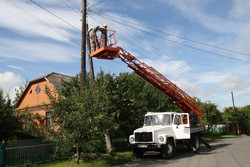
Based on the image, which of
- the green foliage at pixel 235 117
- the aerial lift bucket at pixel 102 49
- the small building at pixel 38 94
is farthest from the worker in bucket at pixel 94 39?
the green foliage at pixel 235 117

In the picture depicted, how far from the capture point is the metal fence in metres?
9.48

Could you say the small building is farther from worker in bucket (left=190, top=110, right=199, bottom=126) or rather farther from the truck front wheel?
worker in bucket (left=190, top=110, right=199, bottom=126)

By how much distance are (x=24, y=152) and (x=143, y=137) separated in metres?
6.05

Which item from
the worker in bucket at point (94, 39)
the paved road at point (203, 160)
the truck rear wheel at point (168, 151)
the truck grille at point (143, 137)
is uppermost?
the worker in bucket at point (94, 39)

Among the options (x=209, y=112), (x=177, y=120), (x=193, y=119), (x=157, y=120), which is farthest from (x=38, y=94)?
(x=209, y=112)

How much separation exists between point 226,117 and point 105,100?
36.9 m

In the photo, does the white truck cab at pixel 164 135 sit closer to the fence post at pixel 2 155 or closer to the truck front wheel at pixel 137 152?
the truck front wheel at pixel 137 152

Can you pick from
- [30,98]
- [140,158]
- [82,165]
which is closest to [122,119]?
[140,158]

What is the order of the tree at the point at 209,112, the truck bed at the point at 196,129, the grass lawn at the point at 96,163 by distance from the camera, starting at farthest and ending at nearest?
the tree at the point at 209,112
the truck bed at the point at 196,129
the grass lawn at the point at 96,163

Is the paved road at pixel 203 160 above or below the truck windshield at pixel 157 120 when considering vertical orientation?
below

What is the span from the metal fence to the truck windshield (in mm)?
5824

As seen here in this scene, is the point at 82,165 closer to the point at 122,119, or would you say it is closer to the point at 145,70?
the point at 122,119

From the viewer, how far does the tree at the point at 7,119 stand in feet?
38.1

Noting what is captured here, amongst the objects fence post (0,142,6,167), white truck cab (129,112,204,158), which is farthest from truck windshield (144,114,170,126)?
fence post (0,142,6,167)
